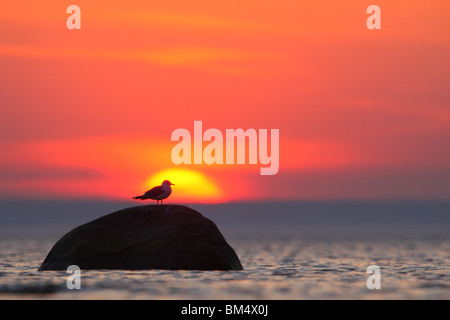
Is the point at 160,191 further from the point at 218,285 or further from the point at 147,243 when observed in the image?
the point at 218,285

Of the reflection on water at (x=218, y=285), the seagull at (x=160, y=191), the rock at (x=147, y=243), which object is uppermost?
the seagull at (x=160, y=191)

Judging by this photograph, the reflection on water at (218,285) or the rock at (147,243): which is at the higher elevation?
the rock at (147,243)

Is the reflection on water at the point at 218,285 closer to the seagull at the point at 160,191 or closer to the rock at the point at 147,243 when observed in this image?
the rock at the point at 147,243

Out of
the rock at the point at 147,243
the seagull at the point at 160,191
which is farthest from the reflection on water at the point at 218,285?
the seagull at the point at 160,191

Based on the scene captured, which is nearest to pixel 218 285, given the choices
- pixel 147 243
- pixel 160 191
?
pixel 147 243

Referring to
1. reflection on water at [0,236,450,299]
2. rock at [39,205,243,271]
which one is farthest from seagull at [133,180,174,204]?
reflection on water at [0,236,450,299]

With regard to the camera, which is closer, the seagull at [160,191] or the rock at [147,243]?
the rock at [147,243]

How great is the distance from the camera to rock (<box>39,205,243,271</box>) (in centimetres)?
3394

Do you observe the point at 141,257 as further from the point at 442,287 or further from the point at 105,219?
the point at 442,287

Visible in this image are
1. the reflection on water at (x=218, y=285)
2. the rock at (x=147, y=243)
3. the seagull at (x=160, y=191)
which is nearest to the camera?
the reflection on water at (x=218, y=285)

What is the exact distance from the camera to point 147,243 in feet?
112

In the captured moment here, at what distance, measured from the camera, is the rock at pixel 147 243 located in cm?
3394
